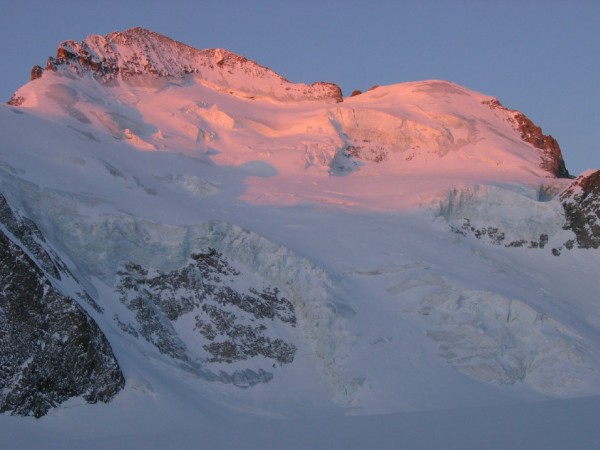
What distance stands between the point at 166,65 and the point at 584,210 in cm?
4484

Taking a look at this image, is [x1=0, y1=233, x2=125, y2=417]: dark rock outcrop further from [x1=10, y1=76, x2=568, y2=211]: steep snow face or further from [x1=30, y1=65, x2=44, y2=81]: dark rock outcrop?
[x1=30, y1=65, x2=44, y2=81]: dark rock outcrop

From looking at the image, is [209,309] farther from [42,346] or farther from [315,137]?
[315,137]

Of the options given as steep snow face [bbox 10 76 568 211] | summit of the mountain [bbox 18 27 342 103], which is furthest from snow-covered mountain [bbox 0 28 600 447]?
summit of the mountain [bbox 18 27 342 103]

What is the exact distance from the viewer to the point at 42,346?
42.7 meters

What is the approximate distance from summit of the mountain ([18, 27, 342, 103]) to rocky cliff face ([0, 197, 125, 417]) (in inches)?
1600

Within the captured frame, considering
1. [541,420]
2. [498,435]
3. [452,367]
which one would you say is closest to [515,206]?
[452,367]

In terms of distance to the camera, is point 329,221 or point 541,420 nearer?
point 541,420

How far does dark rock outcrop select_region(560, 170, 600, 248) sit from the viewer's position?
6538cm

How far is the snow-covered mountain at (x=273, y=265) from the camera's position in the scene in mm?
44375

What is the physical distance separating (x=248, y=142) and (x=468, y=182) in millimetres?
20044

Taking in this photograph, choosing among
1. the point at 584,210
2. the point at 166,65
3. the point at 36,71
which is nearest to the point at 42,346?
the point at 584,210

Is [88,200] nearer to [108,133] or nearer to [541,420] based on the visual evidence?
[108,133]

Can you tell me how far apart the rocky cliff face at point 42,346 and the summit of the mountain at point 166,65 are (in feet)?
133

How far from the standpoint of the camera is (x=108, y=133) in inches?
2798
